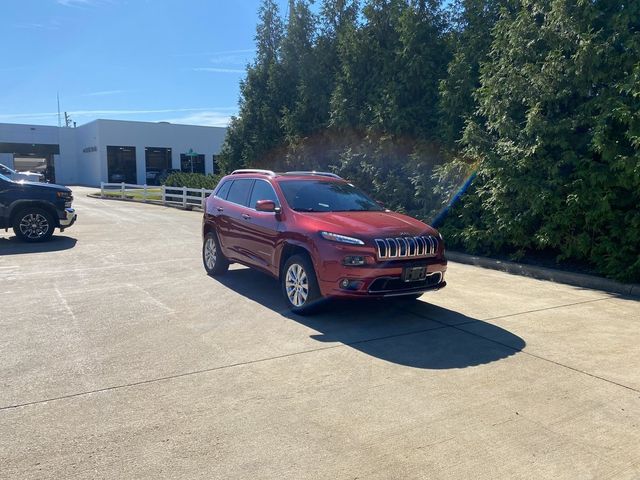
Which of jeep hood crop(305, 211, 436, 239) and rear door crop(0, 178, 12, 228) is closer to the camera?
jeep hood crop(305, 211, 436, 239)

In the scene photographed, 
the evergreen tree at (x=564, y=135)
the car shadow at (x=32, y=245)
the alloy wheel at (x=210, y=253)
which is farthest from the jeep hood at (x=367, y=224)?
the car shadow at (x=32, y=245)

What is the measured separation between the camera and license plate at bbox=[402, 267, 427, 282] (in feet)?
20.2

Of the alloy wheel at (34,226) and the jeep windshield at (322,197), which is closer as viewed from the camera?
the jeep windshield at (322,197)

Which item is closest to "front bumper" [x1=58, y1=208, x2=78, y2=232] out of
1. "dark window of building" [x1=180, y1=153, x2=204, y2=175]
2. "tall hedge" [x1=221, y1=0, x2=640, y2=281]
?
"tall hedge" [x1=221, y1=0, x2=640, y2=281]

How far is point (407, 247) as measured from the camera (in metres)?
6.23

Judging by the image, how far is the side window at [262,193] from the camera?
24.7 ft

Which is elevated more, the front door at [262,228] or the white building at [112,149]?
the white building at [112,149]

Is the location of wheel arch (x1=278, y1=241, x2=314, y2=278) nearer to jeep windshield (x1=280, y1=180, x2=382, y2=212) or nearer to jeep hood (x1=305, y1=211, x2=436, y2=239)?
jeep hood (x1=305, y1=211, x2=436, y2=239)

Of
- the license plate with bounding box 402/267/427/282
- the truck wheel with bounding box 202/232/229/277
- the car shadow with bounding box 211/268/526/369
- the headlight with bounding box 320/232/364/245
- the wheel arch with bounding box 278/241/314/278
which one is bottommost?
the car shadow with bounding box 211/268/526/369

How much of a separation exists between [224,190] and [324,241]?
3388 mm

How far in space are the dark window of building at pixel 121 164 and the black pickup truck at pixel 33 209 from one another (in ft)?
126

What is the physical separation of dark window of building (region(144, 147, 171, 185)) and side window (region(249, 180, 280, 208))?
1787 inches

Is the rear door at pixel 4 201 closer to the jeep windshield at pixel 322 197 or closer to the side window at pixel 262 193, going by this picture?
the side window at pixel 262 193

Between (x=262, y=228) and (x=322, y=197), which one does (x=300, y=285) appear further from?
(x=322, y=197)
